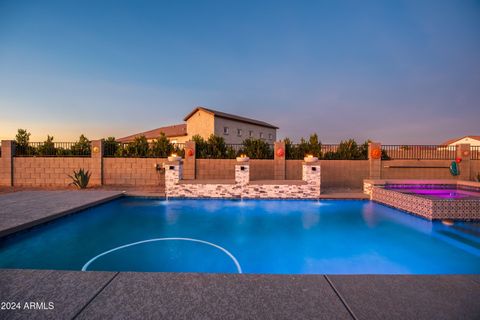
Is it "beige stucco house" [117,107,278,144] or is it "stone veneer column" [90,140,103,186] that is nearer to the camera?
"stone veneer column" [90,140,103,186]

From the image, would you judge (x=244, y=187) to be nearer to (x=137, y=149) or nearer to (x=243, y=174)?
(x=243, y=174)

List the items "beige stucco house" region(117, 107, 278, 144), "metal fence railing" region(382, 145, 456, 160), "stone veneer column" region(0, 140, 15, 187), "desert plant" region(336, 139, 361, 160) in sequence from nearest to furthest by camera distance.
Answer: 1. "stone veneer column" region(0, 140, 15, 187)
2. "desert plant" region(336, 139, 361, 160)
3. "metal fence railing" region(382, 145, 456, 160)
4. "beige stucco house" region(117, 107, 278, 144)

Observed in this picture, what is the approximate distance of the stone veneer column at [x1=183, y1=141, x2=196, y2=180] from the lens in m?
13.1

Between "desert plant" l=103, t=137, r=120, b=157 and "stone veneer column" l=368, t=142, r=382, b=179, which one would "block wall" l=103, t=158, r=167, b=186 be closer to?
"desert plant" l=103, t=137, r=120, b=157

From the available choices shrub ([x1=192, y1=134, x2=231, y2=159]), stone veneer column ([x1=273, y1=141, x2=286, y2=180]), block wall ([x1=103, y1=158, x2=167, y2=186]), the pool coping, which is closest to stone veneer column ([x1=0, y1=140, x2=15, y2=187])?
block wall ([x1=103, y1=158, x2=167, y2=186])

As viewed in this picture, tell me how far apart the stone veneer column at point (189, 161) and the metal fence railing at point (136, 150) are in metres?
0.76

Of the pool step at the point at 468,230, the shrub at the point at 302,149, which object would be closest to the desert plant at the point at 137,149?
the shrub at the point at 302,149

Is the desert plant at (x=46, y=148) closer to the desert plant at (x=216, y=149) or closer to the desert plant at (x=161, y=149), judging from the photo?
the desert plant at (x=161, y=149)

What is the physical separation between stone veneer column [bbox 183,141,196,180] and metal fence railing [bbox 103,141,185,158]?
765mm

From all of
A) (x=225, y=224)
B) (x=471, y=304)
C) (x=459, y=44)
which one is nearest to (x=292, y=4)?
(x=459, y=44)

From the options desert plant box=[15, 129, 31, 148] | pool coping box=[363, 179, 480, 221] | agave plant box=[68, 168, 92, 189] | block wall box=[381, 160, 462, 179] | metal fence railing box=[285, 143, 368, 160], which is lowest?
pool coping box=[363, 179, 480, 221]

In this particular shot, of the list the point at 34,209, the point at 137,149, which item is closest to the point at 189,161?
the point at 137,149

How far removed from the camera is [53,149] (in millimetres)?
13461

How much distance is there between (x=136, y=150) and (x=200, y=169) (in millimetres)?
4347
